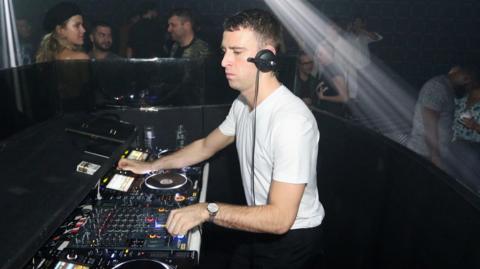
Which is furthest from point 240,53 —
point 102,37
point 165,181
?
point 102,37

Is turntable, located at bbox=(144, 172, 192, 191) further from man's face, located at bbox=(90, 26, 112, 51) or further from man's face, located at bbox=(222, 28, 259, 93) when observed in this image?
man's face, located at bbox=(90, 26, 112, 51)

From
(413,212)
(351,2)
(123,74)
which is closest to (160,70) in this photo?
(123,74)

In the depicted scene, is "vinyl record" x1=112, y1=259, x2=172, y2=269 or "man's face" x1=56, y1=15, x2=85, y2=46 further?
"man's face" x1=56, y1=15, x2=85, y2=46

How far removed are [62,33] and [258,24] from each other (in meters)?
1.95

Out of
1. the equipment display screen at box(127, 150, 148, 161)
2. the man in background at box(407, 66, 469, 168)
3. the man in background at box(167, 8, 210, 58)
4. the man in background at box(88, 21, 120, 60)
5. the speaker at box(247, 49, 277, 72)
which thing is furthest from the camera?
the man in background at box(88, 21, 120, 60)

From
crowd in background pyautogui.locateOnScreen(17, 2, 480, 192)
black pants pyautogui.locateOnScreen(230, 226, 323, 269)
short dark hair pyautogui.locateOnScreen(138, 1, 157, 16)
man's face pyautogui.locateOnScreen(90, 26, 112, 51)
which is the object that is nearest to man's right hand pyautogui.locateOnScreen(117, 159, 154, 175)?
black pants pyautogui.locateOnScreen(230, 226, 323, 269)

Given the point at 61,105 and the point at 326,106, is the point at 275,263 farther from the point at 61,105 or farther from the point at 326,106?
the point at 326,106

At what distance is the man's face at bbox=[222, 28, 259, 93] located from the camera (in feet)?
4.85

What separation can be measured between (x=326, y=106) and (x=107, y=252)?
110 inches

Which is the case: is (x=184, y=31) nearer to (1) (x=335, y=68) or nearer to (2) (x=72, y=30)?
(2) (x=72, y=30)

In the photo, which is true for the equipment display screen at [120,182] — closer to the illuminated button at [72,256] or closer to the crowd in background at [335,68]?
the illuminated button at [72,256]

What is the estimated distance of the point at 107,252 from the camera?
1.29 metres

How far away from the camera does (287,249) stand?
62.2 inches

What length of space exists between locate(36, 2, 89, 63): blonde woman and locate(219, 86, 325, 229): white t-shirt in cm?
164
